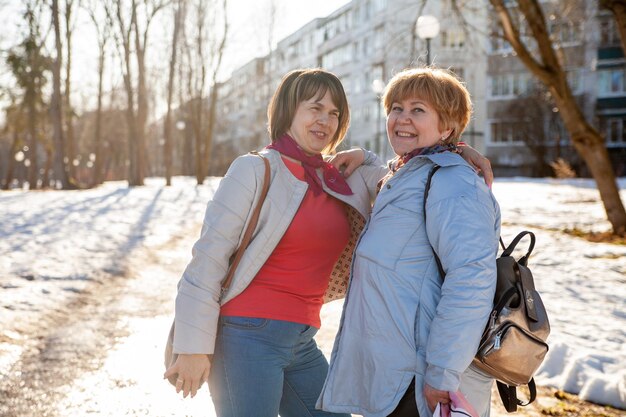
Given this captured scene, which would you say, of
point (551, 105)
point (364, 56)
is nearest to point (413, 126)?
point (551, 105)

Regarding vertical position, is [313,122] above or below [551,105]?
below

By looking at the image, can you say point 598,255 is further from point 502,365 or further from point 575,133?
point 502,365

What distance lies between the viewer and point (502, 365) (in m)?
2.10

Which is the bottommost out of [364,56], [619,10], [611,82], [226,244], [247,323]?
[247,323]

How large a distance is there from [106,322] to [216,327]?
434cm

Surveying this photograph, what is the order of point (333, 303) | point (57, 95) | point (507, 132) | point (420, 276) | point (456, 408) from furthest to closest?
point (507, 132) < point (57, 95) < point (333, 303) < point (420, 276) < point (456, 408)

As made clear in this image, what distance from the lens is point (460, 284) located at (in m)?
2.02

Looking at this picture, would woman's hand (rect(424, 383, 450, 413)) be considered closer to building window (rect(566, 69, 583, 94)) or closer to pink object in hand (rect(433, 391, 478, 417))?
pink object in hand (rect(433, 391, 478, 417))

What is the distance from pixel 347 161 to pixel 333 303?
4826mm

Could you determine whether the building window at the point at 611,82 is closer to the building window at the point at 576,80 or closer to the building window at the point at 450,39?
the building window at the point at 576,80

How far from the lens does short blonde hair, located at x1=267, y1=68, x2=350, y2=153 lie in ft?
8.52

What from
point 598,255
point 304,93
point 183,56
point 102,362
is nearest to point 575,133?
point 598,255

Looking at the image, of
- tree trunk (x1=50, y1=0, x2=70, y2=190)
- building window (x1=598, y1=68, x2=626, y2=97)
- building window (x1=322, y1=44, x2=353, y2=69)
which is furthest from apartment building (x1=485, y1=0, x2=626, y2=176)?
tree trunk (x1=50, y1=0, x2=70, y2=190)

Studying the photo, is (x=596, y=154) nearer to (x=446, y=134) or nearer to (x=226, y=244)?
(x=446, y=134)
